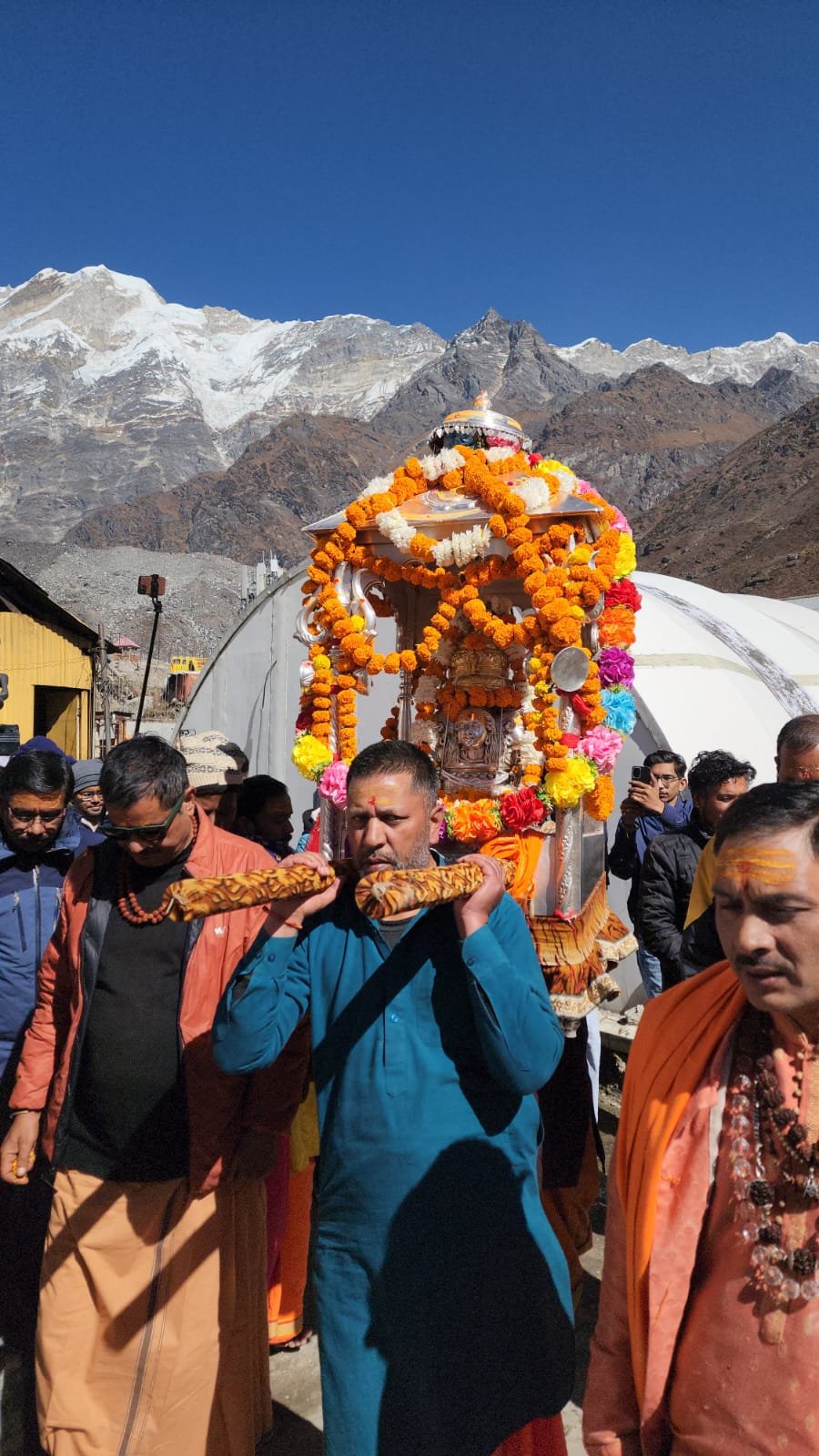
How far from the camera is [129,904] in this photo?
267cm

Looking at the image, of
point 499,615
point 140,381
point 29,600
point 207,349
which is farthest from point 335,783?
point 207,349

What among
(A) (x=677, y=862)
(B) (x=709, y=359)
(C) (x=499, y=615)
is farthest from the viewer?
(B) (x=709, y=359)

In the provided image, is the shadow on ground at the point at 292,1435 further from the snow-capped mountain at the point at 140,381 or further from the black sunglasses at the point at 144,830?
the snow-capped mountain at the point at 140,381

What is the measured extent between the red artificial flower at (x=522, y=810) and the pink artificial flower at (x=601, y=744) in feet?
1.23

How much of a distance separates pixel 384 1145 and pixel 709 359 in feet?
603

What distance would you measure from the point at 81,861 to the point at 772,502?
60.2 meters

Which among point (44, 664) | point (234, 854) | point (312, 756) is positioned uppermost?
point (44, 664)

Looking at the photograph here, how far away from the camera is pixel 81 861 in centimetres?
283

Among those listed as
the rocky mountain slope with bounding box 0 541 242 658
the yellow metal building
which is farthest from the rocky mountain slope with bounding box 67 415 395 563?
the yellow metal building

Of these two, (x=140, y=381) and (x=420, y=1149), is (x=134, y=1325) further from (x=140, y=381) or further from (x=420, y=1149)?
(x=140, y=381)

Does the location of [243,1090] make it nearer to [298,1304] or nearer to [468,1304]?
[468,1304]

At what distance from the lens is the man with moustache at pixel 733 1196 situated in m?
1.47

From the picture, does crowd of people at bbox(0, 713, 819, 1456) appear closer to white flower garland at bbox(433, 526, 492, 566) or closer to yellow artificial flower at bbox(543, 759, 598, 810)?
yellow artificial flower at bbox(543, 759, 598, 810)

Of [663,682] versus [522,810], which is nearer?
[522,810]
